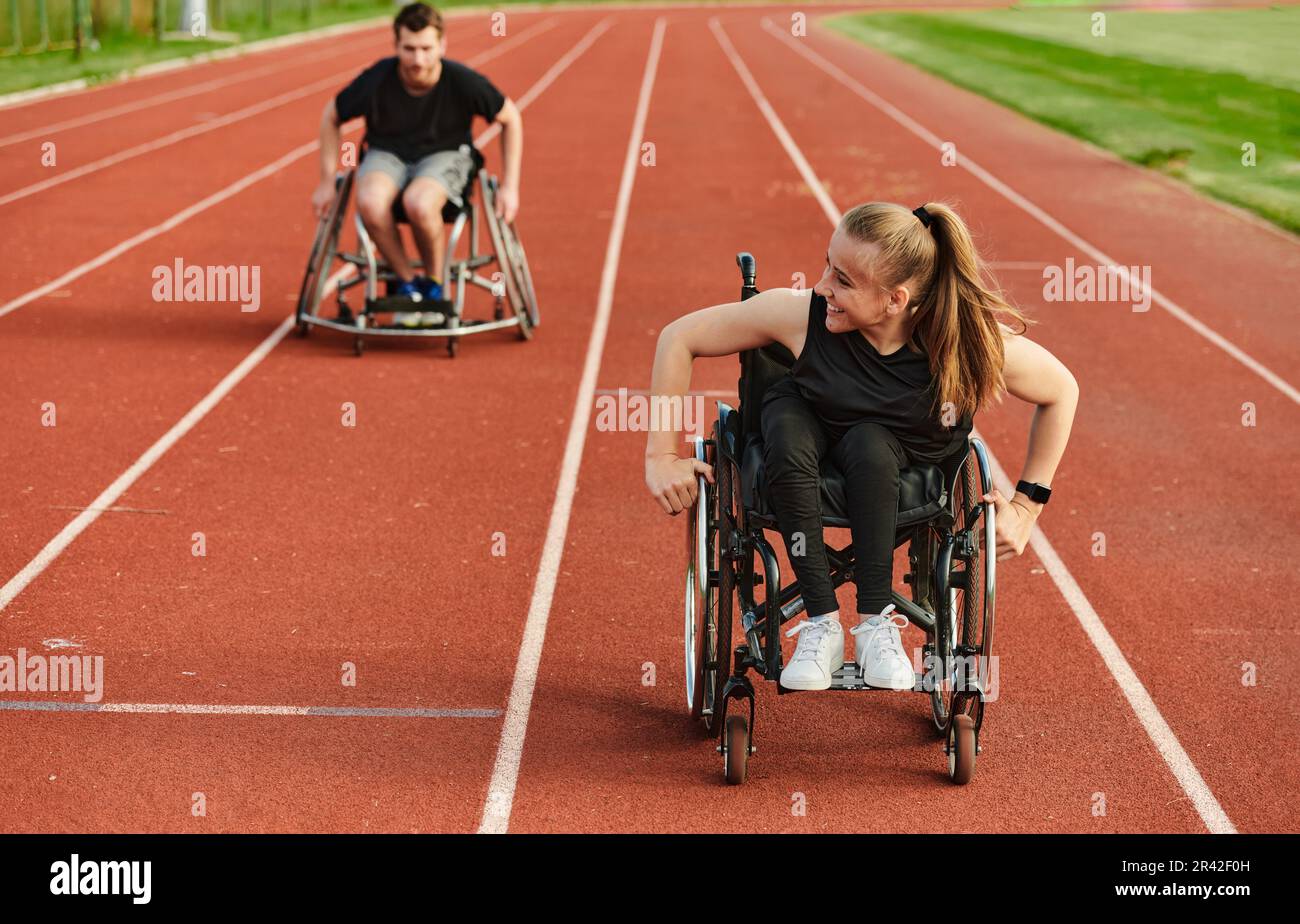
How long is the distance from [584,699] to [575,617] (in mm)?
650

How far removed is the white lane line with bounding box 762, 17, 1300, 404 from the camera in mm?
8953

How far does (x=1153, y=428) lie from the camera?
25.2 ft

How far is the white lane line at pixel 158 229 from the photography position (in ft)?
32.2

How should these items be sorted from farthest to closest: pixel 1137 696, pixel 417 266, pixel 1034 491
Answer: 1. pixel 417 266
2. pixel 1137 696
3. pixel 1034 491

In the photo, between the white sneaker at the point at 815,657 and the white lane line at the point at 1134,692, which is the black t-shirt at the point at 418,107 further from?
the white sneaker at the point at 815,657

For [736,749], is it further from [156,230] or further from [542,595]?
[156,230]

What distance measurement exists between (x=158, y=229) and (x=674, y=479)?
8.95m

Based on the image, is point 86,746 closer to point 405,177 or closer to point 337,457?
point 337,457

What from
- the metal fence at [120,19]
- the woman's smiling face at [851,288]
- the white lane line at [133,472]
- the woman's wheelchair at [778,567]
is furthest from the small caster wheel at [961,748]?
the metal fence at [120,19]

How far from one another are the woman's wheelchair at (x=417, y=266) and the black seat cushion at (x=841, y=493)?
458 centimetres

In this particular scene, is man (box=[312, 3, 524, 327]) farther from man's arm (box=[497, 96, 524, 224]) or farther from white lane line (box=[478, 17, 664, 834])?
white lane line (box=[478, 17, 664, 834])

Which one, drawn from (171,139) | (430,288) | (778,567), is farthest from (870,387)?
(171,139)

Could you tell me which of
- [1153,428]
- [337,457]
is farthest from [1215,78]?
[337,457]

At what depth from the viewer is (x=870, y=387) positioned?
3.90 m
